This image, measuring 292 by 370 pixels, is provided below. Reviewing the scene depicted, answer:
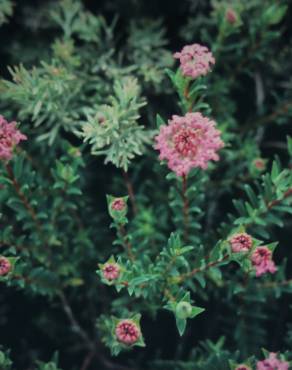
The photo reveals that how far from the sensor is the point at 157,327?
61.2 inches

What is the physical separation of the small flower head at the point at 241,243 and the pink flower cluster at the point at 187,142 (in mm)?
154

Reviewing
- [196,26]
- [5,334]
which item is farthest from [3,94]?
[5,334]

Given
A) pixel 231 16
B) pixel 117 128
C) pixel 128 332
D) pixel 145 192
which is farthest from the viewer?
pixel 145 192

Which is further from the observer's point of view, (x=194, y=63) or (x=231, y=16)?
(x=231, y=16)

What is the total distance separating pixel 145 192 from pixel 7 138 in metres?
0.61

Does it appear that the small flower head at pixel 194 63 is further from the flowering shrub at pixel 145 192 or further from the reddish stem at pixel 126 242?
the reddish stem at pixel 126 242

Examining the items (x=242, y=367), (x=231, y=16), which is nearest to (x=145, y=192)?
(x=231, y=16)

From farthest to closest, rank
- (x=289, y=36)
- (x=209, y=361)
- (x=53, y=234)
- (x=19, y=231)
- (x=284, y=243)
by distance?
1. (x=289, y=36)
2. (x=284, y=243)
3. (x=19, y=231)
4. (x=53, y=234)
5. (x=209, y=361)

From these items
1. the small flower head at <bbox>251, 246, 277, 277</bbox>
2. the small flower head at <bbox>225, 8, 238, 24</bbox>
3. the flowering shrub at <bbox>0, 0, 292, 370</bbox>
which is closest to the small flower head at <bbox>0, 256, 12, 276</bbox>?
the flowering shrub at <bbox>0, 0, 292, 370</bbox>

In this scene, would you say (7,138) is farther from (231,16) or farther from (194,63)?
(231,16)

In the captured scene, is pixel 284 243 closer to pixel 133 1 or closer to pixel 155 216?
pixel 155 216

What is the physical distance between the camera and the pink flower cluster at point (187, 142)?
98 cm

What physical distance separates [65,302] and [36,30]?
860 mm

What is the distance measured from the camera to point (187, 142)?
99 cm
